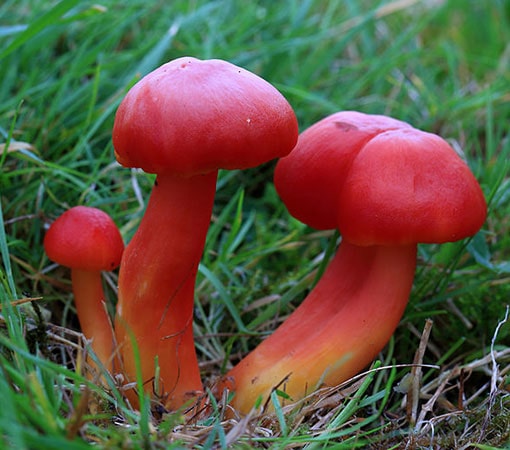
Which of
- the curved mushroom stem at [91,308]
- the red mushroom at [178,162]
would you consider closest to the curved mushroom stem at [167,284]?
the red mushroom at [178,162]

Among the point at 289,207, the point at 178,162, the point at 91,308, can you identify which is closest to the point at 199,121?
the point at 178,162

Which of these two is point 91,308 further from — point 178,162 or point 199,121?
point 199,121

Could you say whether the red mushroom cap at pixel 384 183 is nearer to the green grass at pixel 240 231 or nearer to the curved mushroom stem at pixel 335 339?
the curved mushroom stem at pixel 335 339

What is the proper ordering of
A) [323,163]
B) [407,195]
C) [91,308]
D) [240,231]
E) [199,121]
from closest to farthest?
[199,121] → [407,195] → [323,163] → [91,308] → [240,231]

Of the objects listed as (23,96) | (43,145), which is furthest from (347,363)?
(23,96)

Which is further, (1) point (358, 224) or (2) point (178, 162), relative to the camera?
(1) point (358, 224)
